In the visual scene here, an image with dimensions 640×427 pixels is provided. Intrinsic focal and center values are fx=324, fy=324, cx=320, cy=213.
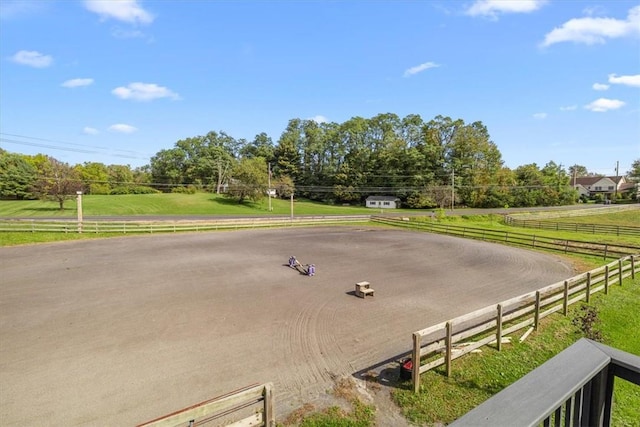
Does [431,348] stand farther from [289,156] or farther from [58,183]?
[289,156]

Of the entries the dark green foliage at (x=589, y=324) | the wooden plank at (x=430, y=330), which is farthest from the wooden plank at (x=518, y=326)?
the wooden plank at (x=430, y=330)

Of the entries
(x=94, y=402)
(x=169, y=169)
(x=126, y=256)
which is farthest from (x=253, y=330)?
(x=169, y=169)

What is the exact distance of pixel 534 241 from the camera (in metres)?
19.6

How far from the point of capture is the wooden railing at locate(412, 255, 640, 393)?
5801 millimetres

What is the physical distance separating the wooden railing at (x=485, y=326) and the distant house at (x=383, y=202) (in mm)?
48769

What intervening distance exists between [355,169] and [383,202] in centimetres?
1018

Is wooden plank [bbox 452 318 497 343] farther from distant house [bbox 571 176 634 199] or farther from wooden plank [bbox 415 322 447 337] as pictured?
distant house [bbox 571 176 634 199]

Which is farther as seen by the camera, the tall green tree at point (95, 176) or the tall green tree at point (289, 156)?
the tall green tree at point (289, 156)

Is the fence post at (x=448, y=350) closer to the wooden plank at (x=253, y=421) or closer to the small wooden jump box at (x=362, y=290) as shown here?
the wooden plank at (x=253, y=421)

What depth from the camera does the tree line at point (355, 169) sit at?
53906 millimetres

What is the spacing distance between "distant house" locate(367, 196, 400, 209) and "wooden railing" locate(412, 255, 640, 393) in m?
48.8

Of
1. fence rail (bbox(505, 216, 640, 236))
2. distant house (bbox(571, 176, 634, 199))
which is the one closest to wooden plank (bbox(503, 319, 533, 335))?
fence rail (bbox(505, 216, 640, 236))

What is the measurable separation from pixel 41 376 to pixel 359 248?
15008 mm

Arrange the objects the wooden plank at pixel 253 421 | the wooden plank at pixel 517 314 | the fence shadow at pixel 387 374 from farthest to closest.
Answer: the wooden plank at pixel 517 314
the fence shadow at pixel 387 374
the wooden plank at pixel 253 421
